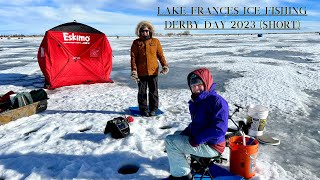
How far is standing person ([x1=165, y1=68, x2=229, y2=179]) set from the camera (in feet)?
9.50

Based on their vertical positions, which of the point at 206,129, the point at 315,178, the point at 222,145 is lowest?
the point at 315,178

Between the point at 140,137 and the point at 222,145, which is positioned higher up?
the point at 222,145

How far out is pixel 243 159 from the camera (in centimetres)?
343

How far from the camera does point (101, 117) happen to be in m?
6.19

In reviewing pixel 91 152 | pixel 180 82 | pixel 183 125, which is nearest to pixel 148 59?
pixel 183 125

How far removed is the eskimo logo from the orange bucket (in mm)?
7266

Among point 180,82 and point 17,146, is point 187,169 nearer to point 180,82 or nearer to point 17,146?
point 17,146

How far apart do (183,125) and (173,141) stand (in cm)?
237

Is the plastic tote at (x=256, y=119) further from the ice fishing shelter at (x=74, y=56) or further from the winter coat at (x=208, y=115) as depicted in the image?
the ice fishing shelter at (x=74, y=56)

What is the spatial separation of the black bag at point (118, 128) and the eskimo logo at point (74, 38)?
5.14 m

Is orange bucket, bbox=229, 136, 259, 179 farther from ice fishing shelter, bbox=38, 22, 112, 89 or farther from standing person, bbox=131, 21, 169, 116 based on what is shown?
ice fishing shelter, bbox=38, 22, 112, 89

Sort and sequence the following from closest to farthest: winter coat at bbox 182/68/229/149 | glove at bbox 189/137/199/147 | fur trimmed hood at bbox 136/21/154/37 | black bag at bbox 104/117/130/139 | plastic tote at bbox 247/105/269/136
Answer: winter coat at bbox 182/68/229/149
glove at bbox 189/137/199/147
plastic tote at bbox 247/105/269/136
black bag at bbox 104/117/130/139
fur trimmed hood at bbox 136/21/154/37

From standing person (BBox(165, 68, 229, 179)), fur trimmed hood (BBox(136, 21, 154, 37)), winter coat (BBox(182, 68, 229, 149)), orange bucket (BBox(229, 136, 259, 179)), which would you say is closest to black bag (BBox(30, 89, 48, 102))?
fur trimmed hood (BBox(136, 21, 154, 37))

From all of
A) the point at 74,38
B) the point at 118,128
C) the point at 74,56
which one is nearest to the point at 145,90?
the point at 118,128
